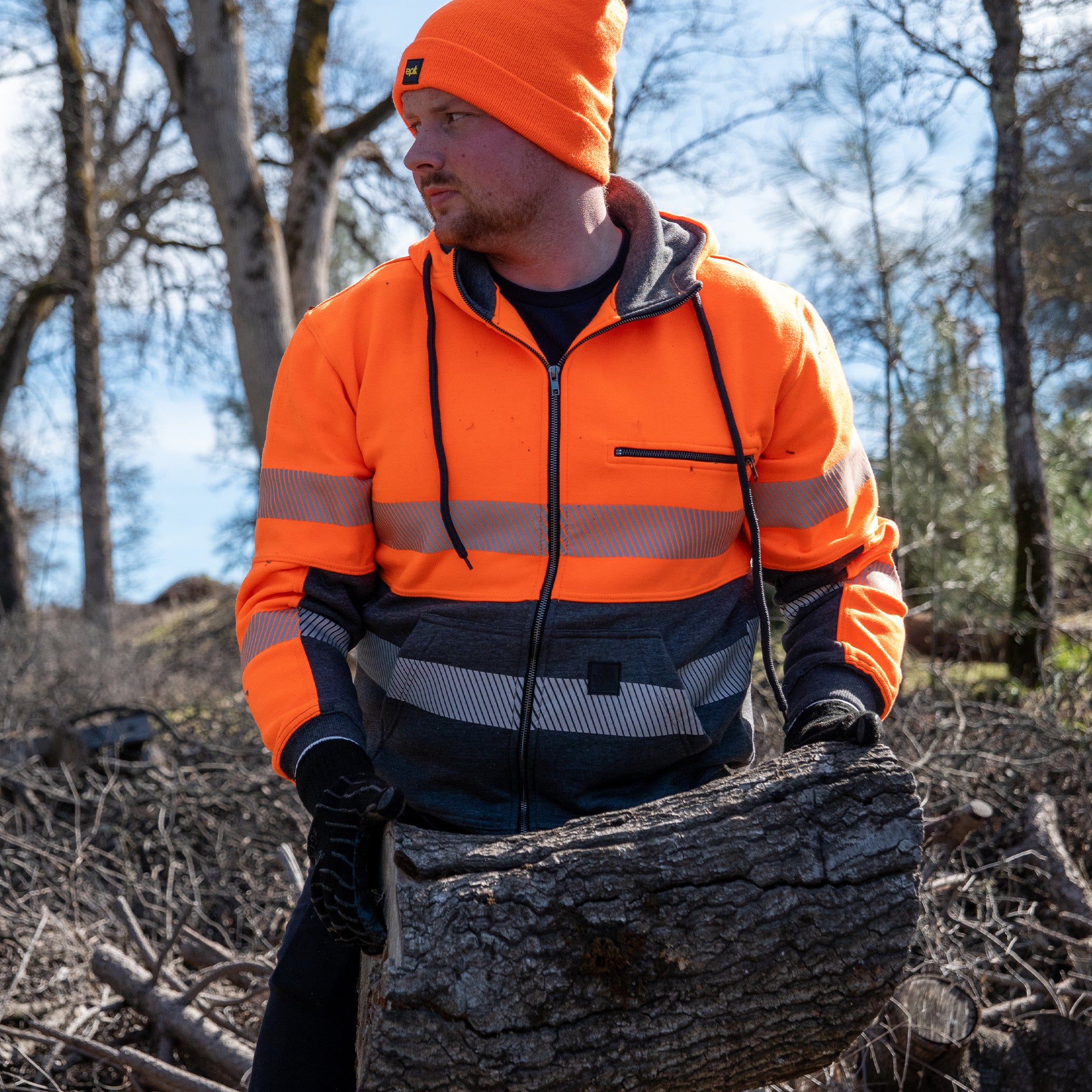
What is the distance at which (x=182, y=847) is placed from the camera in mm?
4449

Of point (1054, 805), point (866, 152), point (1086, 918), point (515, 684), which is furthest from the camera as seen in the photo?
point (866, 152)

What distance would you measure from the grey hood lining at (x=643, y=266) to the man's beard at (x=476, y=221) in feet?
0.13

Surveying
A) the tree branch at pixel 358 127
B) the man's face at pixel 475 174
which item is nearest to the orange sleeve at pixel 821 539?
the man's face at pixel 475 174

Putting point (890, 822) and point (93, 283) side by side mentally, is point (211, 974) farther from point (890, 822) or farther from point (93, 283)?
point (93, 283)

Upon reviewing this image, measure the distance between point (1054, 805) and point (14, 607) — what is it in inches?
452

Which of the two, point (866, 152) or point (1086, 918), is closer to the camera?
point (1086, 918)

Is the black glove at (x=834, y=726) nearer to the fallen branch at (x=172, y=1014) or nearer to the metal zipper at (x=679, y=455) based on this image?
the metal zipper at (x=679, y=455)

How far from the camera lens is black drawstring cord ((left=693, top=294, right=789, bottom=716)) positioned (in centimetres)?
201

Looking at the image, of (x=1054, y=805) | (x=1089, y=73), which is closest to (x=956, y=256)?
(x=1089, y=73)

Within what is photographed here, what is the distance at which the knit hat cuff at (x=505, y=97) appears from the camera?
206 cm

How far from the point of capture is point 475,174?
2.04 metres

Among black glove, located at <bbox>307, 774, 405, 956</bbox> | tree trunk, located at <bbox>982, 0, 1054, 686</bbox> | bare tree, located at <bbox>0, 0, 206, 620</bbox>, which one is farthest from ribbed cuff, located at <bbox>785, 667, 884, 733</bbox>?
bare tree, located at <bbox>0, 0, 206, 620</bbox>

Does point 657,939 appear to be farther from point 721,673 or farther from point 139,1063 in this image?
point 139,1063

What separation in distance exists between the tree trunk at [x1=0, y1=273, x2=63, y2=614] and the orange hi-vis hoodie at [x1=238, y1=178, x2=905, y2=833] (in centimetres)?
1134
